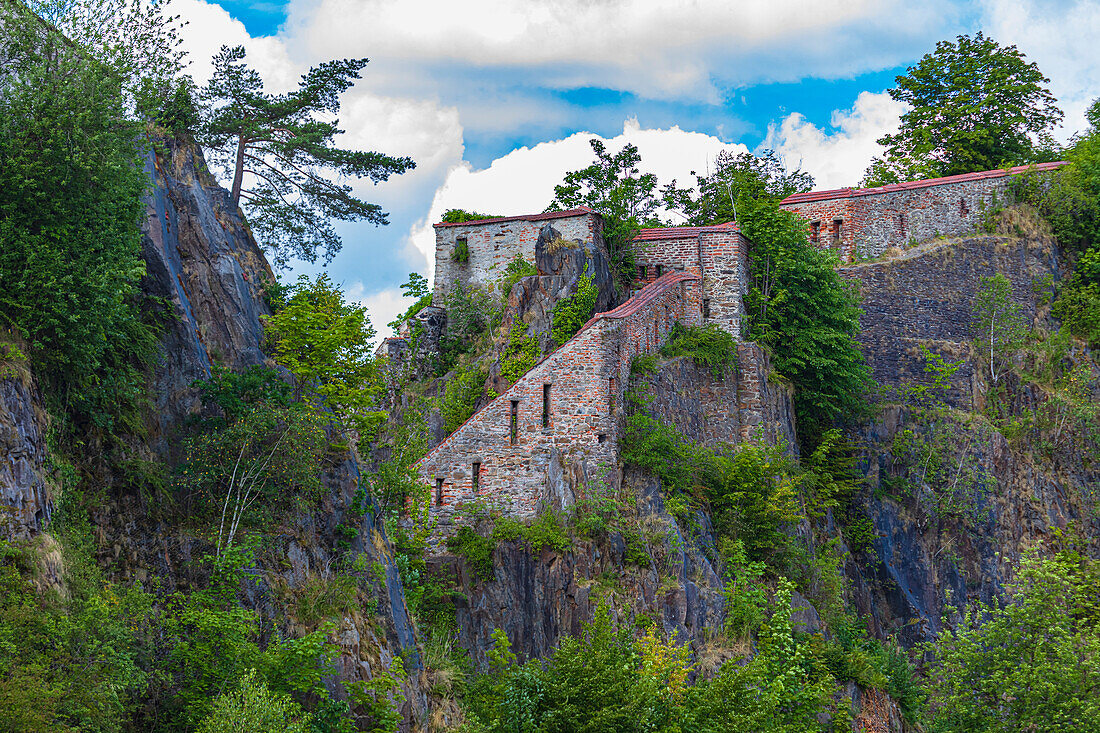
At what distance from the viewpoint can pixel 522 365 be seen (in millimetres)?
31297

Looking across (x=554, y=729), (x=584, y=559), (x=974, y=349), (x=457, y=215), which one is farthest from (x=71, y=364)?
(x=974, y=349)

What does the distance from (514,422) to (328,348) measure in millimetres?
6210

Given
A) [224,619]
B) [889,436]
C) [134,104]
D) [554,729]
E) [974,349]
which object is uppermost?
[134,104]

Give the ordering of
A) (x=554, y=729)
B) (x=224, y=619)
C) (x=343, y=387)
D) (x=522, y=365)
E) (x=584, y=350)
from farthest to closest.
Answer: (x=522, y=365)
(x=584, y=350)
(x=343, y=387)
(x=554, y=729)
(x=224, y=619)

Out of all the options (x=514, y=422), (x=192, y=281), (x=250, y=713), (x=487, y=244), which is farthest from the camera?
(x=487, y=244)

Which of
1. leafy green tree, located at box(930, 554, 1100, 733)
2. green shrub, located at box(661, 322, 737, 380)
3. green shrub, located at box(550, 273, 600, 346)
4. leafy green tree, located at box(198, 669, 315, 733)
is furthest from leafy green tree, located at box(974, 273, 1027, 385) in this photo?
leafy green tree, located at box(198, 669, 315, 733)

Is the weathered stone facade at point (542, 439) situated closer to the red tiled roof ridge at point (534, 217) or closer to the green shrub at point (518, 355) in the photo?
the green shrub at point (518, 355)

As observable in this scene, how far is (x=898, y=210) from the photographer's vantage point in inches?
1727

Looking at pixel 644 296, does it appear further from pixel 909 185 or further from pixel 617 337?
pixel 909 185

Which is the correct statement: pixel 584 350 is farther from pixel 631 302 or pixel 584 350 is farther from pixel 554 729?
pixel 554 729

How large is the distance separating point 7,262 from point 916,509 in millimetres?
29256

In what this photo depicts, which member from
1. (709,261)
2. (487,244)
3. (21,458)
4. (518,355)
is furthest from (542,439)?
(21,458)

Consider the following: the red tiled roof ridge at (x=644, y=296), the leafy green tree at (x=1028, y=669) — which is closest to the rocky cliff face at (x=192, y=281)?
the red tiled roof ridge at (x=644, y=296)

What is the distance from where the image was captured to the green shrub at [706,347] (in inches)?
1277
